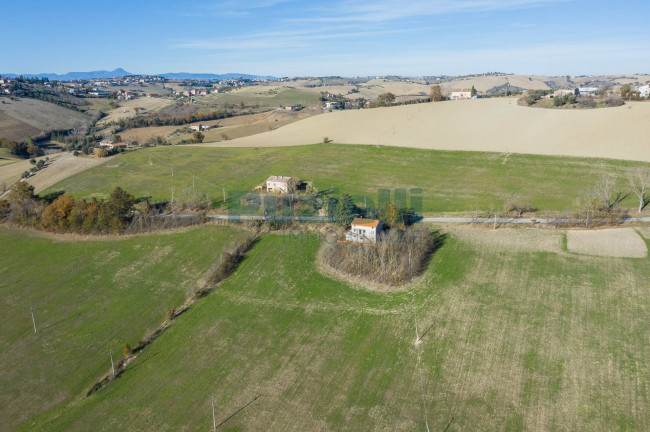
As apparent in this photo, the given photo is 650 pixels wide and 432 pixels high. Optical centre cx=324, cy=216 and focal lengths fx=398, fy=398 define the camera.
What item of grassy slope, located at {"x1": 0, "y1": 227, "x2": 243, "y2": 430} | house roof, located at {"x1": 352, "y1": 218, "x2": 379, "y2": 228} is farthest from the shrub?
grassy slope, located at {"x1": 0, "y1": 227, "x2": 243, "y2": 430}

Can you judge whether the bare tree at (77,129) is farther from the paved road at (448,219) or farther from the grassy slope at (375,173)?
the paved road at (448,219)

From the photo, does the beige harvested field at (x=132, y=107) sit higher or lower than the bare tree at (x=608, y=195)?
higher

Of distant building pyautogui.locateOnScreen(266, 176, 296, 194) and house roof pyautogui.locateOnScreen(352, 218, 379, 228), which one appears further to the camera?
distant building pyautogui.locateOnScreen(266, 176, 296, 194)

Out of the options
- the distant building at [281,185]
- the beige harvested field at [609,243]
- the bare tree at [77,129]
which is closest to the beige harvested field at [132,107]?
the bare tree at [77,129]

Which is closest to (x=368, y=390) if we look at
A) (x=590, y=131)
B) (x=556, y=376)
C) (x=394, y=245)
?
(x=556, y=376)

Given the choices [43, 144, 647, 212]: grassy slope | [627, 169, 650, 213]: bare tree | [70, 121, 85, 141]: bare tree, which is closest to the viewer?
[627, 169, 650, 213]: bare tree

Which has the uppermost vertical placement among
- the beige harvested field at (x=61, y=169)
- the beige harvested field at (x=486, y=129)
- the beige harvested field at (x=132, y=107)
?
the beige harvested field at (x=132, y=107)

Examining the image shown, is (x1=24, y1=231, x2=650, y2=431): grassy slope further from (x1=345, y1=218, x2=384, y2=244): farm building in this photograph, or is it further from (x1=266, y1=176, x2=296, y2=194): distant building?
(x1=266, y1=176, x2=296, y2=194): distant building

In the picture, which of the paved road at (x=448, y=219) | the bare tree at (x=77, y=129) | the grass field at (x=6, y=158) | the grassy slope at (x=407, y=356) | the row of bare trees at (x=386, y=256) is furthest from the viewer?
the bare tree at (x=77, y=129)
